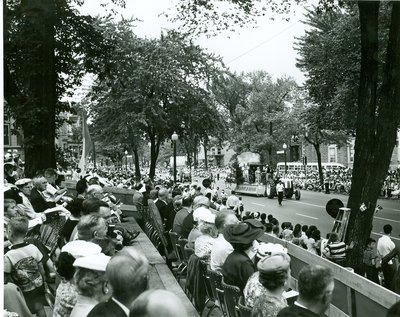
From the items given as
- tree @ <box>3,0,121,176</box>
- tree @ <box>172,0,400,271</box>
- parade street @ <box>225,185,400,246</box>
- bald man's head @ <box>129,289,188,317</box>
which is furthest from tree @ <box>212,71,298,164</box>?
bald man's head @ <box>129,289,188,317</box>

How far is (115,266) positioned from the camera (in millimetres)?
3562

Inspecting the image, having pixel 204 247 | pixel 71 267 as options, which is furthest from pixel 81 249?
pixel 204 247

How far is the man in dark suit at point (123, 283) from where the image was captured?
11.6ft

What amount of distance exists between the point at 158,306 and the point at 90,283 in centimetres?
160

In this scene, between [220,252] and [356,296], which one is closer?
[356,296]

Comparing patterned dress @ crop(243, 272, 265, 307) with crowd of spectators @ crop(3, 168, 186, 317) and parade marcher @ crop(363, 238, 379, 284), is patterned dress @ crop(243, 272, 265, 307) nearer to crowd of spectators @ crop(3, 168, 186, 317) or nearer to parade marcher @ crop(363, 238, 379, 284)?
crowd of spectators @ crop(3, 168, 186, 317)

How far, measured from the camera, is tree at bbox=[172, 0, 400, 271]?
1269 cm

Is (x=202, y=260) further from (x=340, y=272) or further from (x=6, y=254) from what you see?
→ (x=6, y=254)

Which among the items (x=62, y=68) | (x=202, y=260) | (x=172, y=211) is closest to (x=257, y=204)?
(x=62, y=68)

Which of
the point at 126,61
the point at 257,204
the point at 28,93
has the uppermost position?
the point at 126,61

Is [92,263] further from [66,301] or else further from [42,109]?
[42,109]

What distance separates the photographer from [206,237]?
7.25 meters

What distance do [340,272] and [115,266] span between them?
3.84 metres

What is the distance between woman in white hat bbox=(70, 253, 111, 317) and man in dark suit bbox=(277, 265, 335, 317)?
1.26 metres
